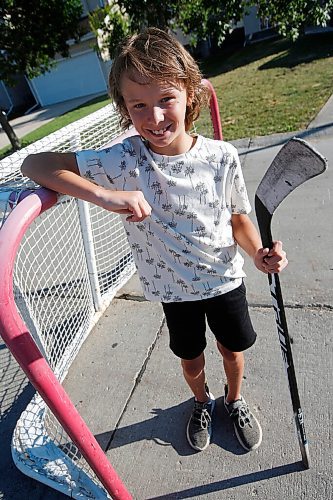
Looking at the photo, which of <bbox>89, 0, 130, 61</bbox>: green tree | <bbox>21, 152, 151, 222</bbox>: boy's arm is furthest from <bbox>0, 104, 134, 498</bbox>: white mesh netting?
<bbox>89, 0, 130, 61</bbox>: green tree

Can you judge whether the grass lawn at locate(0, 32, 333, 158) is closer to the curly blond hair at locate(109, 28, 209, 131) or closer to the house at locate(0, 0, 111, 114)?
the curly blond hair at locate(109, 28, 209, 131)

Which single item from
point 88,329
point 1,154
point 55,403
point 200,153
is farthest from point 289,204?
point 1,154

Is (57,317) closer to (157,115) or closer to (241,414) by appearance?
(241,414)

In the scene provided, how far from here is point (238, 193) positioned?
4.72 ft

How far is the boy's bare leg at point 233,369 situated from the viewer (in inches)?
68.6

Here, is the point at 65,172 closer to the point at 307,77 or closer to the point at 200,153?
the point at 200,153

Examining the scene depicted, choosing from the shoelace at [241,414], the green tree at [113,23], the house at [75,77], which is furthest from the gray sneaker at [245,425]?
the house at [75,77]

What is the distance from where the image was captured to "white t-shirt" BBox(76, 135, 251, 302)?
1337 millimetres

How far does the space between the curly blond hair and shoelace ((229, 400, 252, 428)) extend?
134cm

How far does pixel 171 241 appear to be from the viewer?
1410 millimetres

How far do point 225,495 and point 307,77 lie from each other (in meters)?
8.15

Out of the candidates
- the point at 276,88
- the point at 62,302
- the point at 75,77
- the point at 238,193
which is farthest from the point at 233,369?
the point at 75,77

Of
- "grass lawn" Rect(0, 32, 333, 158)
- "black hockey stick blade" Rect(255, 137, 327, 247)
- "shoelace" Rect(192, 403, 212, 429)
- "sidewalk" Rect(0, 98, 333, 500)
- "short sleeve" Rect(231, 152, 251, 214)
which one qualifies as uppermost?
"black hockey stick blade" Rect(255, 137, 327, 247)

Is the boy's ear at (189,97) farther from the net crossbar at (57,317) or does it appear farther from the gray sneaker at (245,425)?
the gray sneaker at (245,425)
